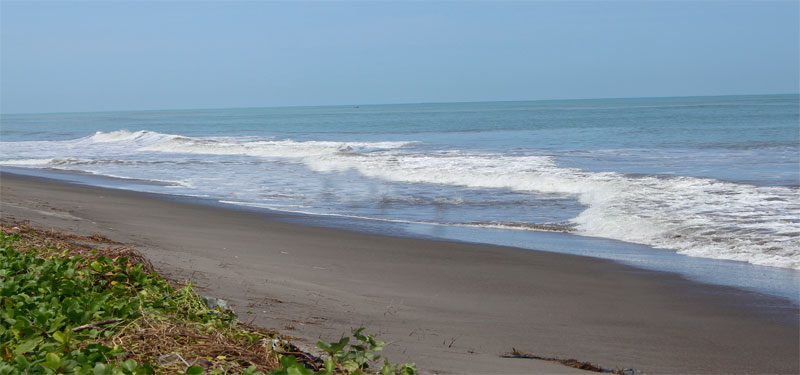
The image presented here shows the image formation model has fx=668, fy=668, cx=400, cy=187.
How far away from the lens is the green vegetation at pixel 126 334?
2.40 metres

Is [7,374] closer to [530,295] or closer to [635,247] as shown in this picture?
[530,295]

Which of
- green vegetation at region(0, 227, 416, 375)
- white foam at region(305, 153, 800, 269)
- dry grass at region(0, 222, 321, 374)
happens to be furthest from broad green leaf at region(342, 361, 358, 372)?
white foam at region(305, 153, 800, 269)

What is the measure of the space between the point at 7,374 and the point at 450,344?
2.71 m

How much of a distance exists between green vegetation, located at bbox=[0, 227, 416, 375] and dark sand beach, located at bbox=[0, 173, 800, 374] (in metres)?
0.74

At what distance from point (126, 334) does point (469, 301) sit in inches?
143

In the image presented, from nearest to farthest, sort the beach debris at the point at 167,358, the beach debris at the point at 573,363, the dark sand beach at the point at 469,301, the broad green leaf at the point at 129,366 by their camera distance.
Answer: the broad green leaf at the point at 129,366 → the beach debris at the point at 167,358 → the beach debris at the point at 573,363 → the dark sand beach at the point at 469,301

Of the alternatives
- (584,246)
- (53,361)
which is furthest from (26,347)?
(584,246)

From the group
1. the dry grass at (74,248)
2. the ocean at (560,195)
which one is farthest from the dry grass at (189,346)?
the ocean at (560,195)

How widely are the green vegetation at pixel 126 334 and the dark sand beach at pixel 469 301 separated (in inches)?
Result: 29.0

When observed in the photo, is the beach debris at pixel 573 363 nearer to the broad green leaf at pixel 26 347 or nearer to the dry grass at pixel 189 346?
the dry grass at pixel 189 346

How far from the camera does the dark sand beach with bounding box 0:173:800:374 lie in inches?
175

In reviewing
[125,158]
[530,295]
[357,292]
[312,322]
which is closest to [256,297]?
[312,322]

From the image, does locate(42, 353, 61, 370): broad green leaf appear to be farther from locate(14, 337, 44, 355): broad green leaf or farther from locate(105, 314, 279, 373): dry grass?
locate(105, 314, 279, 373): dry grass

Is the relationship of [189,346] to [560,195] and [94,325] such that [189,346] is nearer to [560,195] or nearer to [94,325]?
[94,325]
